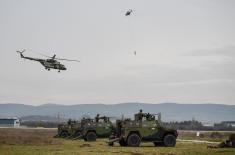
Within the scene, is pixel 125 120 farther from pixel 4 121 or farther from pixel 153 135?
pixel 4 121

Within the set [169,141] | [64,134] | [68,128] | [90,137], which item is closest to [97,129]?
[90,137]

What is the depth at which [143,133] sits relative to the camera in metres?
36.1

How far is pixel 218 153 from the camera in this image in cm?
2858

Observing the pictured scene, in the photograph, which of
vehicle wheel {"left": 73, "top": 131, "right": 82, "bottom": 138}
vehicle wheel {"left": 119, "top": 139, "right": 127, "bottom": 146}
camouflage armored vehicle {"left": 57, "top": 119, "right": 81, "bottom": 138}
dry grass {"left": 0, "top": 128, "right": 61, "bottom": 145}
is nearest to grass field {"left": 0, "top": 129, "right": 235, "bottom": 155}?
vehicle wheel {"left": 119, "top": 139, "right": 127, "bottom": 146}

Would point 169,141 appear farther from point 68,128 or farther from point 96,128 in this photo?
point 68,128

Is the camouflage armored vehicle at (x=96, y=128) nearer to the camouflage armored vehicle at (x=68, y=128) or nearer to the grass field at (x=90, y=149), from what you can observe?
the camouflage armored vehicle at (x=68, y=128)

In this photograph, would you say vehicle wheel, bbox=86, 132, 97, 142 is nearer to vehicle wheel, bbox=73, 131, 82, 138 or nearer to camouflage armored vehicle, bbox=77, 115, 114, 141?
camouflage armored vehicle, bbox=77, 115, 114, 141

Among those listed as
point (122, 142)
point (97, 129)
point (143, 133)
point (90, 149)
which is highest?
point (97, 129)

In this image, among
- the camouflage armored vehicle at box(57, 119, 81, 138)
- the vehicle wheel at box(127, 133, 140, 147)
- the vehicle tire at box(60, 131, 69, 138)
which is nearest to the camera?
the vehicle wheel at box(127, 133, 140, 147)

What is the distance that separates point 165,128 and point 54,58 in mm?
19937

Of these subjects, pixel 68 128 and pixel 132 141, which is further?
pixel 68 128

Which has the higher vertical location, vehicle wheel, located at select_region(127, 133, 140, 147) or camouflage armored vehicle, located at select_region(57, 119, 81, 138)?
camouflage armored vehicle, located at select_region(57, 119, 81, 138)

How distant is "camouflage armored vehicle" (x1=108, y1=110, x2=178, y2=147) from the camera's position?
35.8m

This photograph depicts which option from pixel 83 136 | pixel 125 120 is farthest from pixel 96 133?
pixel 125 120
